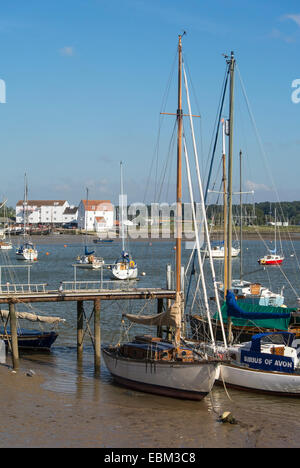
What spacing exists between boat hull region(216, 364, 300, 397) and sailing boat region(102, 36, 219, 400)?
176 centimetres

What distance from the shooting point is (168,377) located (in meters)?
25.3

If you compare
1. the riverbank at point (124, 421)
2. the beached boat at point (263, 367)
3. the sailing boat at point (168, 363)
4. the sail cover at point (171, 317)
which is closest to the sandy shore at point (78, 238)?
the sail cover at point (171, 317)

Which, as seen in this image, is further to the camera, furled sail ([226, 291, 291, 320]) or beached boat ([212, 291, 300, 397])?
furled sail ([226, 291, 291, 320])

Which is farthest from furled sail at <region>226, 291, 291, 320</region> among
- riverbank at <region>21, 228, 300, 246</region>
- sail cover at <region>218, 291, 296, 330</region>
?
riverbank at <region>21, 228, 300, 246</region>

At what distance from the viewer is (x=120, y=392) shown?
87.1 ft

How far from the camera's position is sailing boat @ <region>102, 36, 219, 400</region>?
24625mm

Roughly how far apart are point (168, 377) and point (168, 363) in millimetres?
622

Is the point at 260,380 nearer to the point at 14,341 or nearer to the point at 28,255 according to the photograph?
the point at 14,341

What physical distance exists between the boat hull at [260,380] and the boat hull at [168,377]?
166 centimetres

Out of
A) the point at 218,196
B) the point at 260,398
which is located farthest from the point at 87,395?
the point at 218,196

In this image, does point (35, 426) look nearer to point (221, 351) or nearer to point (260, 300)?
point (221, 351)

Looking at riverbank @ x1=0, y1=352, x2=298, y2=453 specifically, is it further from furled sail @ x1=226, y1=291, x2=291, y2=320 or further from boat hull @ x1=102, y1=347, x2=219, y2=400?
furled sail @ x1=226, y1=291, x2=291, y2=320

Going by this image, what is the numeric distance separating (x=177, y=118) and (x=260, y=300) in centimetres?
1649

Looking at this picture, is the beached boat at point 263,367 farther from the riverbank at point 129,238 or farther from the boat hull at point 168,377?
the riverbank at point 129,238
